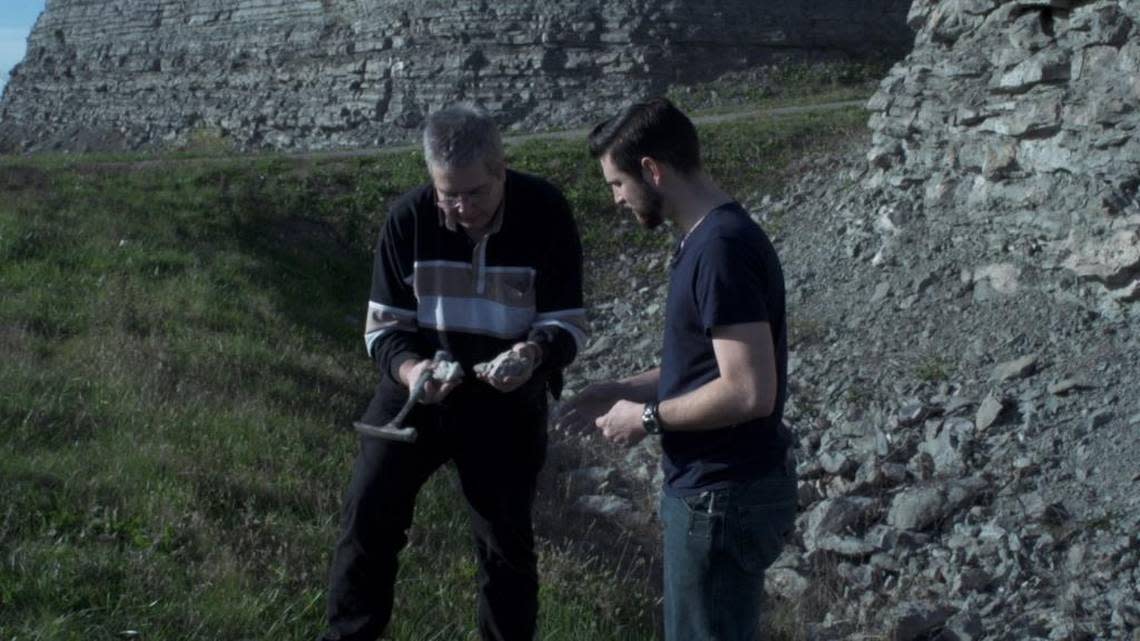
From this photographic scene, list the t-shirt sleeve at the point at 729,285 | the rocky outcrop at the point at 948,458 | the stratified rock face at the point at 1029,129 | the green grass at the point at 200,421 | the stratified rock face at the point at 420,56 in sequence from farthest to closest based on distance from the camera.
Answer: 1. the stratified rock face at the point at 420,56
2. the stratified rock face at the point at 1029,129
3. the rocky outcrop at the point at 948,458
4. the green grass at the point at 200,421
5. the t-shirt sleeve at the point at 729,285

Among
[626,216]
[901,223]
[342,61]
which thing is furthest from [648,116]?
[342,61]

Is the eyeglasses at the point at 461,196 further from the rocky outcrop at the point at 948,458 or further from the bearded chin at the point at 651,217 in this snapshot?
the rocky outcrop at the point at 948,458

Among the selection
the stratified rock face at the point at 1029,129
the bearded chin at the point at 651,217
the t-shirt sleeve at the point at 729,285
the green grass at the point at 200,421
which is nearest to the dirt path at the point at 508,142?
the green grass at the point at 200,421

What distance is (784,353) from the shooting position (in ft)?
11.4

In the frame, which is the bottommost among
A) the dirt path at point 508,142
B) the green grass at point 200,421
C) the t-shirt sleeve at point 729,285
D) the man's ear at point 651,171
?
the green grass at point 200,421

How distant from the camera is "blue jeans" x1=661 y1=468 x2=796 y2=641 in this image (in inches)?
131

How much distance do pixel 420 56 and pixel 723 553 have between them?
17.3m

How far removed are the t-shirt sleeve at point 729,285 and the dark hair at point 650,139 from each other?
266mm

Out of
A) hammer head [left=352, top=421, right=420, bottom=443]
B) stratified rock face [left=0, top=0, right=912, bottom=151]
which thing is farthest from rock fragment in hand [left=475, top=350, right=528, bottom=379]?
stratified rock face [left=0, top=0, right=912, bottom=151]

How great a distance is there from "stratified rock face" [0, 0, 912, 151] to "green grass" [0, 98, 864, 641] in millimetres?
5399

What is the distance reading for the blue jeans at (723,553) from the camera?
3338 millimetres

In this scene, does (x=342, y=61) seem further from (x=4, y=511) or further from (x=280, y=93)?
(x=4, y=511)

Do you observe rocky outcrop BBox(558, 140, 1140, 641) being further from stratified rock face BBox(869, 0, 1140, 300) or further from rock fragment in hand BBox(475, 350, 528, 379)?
rock fragment in hand BBox(475, 350, 528, 379)

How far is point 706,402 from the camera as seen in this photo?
3.27 metres
